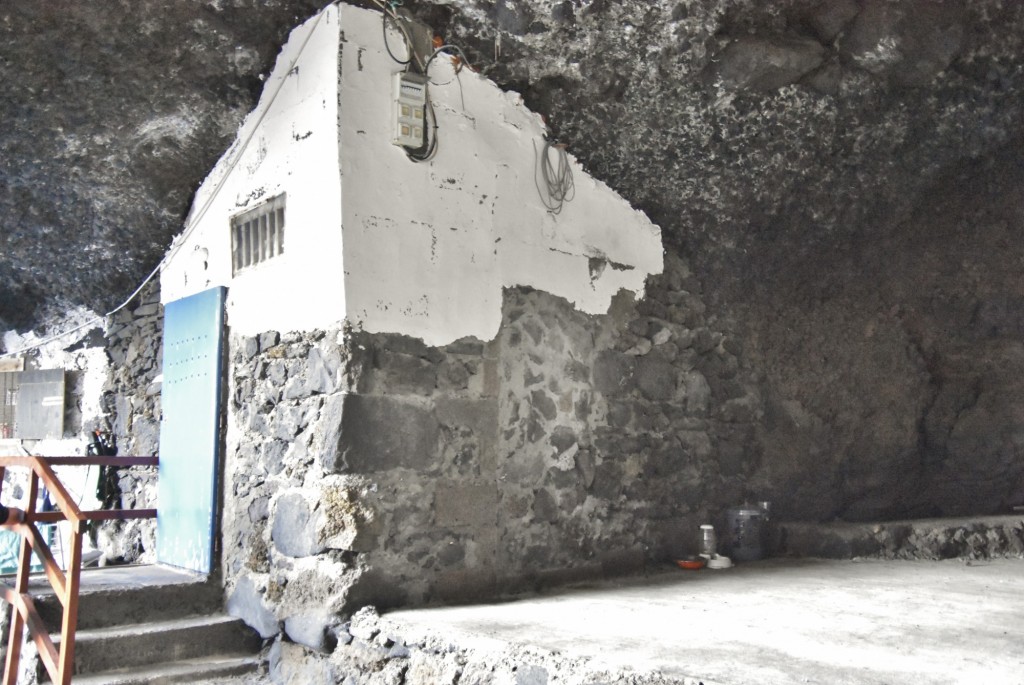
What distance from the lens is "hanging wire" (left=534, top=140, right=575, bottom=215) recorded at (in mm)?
4148

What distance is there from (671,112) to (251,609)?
2956 millimetres

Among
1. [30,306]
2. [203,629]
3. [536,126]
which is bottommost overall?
[203,629]

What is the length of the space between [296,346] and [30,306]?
353cm

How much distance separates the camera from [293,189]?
360 centimetres

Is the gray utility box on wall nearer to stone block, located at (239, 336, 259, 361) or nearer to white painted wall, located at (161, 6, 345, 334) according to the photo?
white painted wall, located at (161, 6, 345, 334)

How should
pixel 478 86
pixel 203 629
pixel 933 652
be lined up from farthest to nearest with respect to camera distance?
pixel 478 86 → pixel 203 629 → pixel 933 652

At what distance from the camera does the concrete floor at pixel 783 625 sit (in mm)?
2355

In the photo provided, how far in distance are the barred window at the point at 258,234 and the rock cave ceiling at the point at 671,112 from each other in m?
0.55

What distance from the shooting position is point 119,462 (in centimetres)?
425

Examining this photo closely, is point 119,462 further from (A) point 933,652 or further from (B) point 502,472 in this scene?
(A) point 933,652

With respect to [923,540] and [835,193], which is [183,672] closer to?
[923,540]

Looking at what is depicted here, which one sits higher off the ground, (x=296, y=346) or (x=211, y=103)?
(x=211, y=103)

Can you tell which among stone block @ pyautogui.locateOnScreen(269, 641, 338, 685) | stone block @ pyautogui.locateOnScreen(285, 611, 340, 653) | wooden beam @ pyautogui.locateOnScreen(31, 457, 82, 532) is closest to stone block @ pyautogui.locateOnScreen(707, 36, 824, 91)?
stone block @ pyautogui.locateOnScreen(285, 611, 340, 653)

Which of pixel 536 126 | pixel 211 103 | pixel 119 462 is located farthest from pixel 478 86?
pixel 119 462
